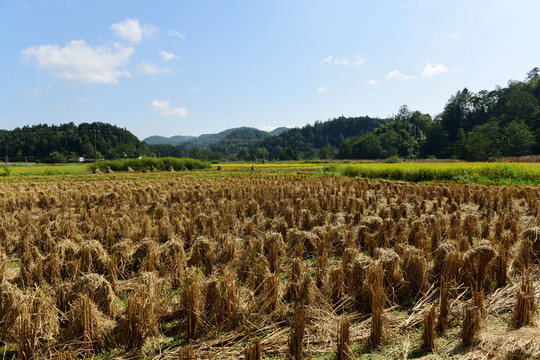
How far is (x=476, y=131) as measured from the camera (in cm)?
6281

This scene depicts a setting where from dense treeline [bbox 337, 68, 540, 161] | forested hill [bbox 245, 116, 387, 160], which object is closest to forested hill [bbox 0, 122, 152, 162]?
forested hill [bbox 245, 116, 387, 160]

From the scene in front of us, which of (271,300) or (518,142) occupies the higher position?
(518,142)

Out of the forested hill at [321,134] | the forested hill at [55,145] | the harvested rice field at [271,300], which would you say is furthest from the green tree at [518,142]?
the forested hill at [55,145]

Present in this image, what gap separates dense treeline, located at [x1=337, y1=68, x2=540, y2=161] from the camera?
5303 cm

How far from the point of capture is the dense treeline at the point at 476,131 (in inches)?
2088

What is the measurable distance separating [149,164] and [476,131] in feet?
225

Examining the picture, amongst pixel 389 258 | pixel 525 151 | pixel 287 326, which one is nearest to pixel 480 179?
pixel 389 258

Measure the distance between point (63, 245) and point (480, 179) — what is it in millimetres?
20407

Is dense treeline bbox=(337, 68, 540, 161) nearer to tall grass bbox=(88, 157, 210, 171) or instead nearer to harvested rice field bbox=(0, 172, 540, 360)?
tall grass bbox=(88, 157, 210, 171)

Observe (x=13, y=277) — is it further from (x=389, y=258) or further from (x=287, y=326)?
(x=389, y=258)

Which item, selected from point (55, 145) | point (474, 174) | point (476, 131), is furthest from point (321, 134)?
point (474, 174)

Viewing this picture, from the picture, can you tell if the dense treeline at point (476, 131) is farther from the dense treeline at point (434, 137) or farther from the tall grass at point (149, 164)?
the tall grass at point (149, 164)

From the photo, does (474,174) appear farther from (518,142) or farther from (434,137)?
(434,137)

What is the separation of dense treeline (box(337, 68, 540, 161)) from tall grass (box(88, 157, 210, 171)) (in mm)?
51115
